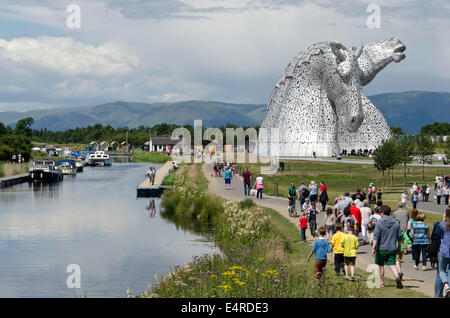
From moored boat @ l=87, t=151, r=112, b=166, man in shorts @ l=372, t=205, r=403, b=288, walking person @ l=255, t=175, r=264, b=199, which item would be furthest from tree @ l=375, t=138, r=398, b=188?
moored boat @ l=87, t=151, r=112, b=166

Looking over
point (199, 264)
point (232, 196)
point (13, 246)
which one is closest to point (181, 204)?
point (232, 196)

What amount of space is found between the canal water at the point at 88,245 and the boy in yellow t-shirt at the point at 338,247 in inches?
252

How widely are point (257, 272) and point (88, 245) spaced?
15.2 metres

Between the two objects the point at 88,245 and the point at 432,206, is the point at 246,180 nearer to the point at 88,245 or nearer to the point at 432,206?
the point at 432,206

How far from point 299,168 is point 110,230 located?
35992mm

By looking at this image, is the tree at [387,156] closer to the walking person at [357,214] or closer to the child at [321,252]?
the walking person at [357,214]

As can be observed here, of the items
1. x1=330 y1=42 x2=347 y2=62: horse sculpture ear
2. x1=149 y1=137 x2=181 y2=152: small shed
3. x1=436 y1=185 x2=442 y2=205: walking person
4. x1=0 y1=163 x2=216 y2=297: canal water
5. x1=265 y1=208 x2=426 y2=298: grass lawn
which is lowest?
x1=0 y1=163 x2=216 y2=297: canal water

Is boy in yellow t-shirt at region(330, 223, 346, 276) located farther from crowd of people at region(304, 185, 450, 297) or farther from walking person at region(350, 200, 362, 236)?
walking person at region(350, 200, 362, 236)

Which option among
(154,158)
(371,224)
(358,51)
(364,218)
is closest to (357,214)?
(364,218)

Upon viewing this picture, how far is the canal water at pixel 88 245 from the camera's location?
20438 millimetres

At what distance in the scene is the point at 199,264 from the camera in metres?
17.7

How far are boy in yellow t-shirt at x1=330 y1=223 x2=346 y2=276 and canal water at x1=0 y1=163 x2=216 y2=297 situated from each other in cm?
640

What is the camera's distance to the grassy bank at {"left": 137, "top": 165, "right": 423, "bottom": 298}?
43.5 ft

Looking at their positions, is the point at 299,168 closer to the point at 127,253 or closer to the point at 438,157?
the point at 438,157
